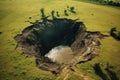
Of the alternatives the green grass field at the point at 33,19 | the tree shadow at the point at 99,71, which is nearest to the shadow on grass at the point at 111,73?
the green grass field at the point at 33,19

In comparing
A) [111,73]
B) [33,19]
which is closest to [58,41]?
[33,19]

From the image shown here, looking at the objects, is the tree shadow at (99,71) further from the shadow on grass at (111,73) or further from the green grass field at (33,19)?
the shadow on grass at (111,73)

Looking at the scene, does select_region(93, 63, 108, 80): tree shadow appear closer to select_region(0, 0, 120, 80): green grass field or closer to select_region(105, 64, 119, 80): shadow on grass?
select_region(0, 0, 120, 80): green grass field

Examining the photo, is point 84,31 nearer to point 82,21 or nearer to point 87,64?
point 82,21

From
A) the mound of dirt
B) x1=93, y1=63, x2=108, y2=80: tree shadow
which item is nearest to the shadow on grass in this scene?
x1=93, y1=63, x2=108, y2=80: tree shadow

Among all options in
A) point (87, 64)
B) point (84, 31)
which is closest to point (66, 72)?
point (87, 64)

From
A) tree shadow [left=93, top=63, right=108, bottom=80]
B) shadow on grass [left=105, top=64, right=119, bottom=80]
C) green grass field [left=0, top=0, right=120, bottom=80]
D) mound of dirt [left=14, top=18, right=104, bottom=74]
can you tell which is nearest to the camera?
tree shadow [left=93, top=63, right=108, bottom=80]
